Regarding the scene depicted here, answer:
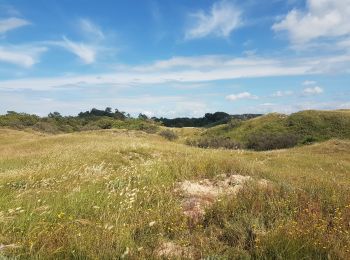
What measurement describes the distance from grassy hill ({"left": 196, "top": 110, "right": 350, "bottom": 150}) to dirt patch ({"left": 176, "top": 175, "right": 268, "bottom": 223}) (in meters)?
62.7

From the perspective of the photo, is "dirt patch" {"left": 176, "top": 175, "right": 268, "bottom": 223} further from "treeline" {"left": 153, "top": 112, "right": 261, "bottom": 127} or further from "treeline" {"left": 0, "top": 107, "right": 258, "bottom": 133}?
"treeline" {"left": 153, "top": 112, "right": 261, "bottom": 127}

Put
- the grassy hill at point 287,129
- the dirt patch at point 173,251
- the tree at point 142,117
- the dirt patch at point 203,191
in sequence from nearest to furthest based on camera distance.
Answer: the dirt patch at point 173,251, the dirt patch at point 203,191, the grassy hill at point 287,129, the tree at point 142,117

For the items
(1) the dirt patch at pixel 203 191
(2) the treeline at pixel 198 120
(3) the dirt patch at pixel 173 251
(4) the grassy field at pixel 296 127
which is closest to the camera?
(3) the dirt patch at pixel 173 251

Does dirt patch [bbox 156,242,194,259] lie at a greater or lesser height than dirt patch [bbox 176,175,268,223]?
lesser

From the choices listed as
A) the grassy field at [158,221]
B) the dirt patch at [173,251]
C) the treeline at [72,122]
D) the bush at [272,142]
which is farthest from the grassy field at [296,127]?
the dirt patch at [173,251]

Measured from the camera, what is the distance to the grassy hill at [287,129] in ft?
253

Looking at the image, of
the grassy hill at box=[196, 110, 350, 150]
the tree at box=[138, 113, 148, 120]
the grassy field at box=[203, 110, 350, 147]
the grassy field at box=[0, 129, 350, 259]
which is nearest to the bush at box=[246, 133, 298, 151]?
the grassy hill at box=[196, 110, 350, 150]

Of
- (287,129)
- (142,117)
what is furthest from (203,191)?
(142,117)

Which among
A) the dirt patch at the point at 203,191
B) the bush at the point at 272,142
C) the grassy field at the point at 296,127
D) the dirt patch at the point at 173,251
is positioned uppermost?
the dirt patch at the point at 203,191

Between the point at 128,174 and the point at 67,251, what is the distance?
207 inches

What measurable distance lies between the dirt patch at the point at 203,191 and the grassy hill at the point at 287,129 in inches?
2468

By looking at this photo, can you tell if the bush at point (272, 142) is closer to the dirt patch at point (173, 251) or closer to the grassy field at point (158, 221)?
the grassy field at point (158, 221)

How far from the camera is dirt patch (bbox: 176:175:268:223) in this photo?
7930 millimetres

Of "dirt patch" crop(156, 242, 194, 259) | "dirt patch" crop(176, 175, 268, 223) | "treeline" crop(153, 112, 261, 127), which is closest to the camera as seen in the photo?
"dirt patch" crop(156, 242, 194, 259)
